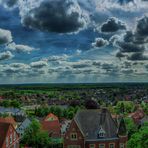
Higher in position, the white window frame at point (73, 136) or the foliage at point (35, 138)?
the white window frame at point (73, 136)

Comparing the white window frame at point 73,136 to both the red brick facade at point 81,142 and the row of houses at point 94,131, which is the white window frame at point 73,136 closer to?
the row of houses at point 94,131

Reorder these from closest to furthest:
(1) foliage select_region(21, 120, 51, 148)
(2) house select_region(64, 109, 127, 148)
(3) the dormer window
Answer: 1. (3) the dormer window
2. (2) house select_region(64, 109, 127, 148)
3. (1) foliage select_region(21, 120, 51, 148)

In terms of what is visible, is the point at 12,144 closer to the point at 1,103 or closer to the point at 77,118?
the point at 77,118

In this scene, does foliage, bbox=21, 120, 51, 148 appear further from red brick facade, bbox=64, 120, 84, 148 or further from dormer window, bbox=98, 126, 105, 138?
dormer window, bbox=98, 126, 105, 138

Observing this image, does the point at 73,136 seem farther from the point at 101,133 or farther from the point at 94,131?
the point at 101,133

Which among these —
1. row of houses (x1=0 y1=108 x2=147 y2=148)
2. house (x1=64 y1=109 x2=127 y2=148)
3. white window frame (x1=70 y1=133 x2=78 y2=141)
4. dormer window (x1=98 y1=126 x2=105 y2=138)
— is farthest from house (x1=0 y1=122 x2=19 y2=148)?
dormer window (x1=98 y1=126 x2=105 y2=138)

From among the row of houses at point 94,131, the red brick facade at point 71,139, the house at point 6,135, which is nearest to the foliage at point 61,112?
the red brick facade at point 71,139

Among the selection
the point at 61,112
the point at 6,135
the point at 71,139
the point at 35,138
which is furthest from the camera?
the point at 61,112

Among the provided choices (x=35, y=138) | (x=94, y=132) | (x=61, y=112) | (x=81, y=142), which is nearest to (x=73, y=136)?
(x=81, y=142)

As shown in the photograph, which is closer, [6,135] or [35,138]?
[6,135]
